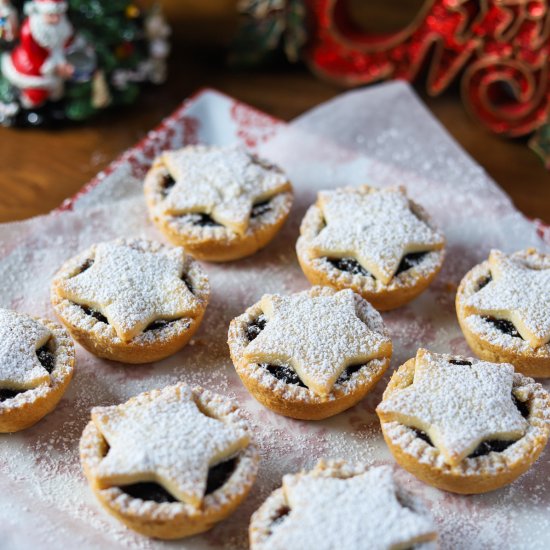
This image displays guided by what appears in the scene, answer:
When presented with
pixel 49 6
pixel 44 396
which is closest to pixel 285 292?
pixel 44 396

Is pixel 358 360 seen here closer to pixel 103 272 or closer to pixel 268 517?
pixel 268 517

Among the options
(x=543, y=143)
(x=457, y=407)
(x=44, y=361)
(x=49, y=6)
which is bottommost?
(x=44, y=361)

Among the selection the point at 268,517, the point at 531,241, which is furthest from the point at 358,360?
the point at 531,241

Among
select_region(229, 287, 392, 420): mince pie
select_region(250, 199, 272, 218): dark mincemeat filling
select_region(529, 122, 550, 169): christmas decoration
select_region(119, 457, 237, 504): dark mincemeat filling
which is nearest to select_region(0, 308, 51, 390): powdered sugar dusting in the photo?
select_region(119, 457, 237, 504): dark mincemeat filling

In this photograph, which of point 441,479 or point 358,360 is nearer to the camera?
point 441,479

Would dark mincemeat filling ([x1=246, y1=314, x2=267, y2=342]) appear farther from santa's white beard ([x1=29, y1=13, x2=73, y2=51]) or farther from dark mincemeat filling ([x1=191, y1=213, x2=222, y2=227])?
santa's white beard ([x1=29, y1=13, x2=73, y2=51])

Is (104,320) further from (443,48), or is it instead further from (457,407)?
(443,48)
